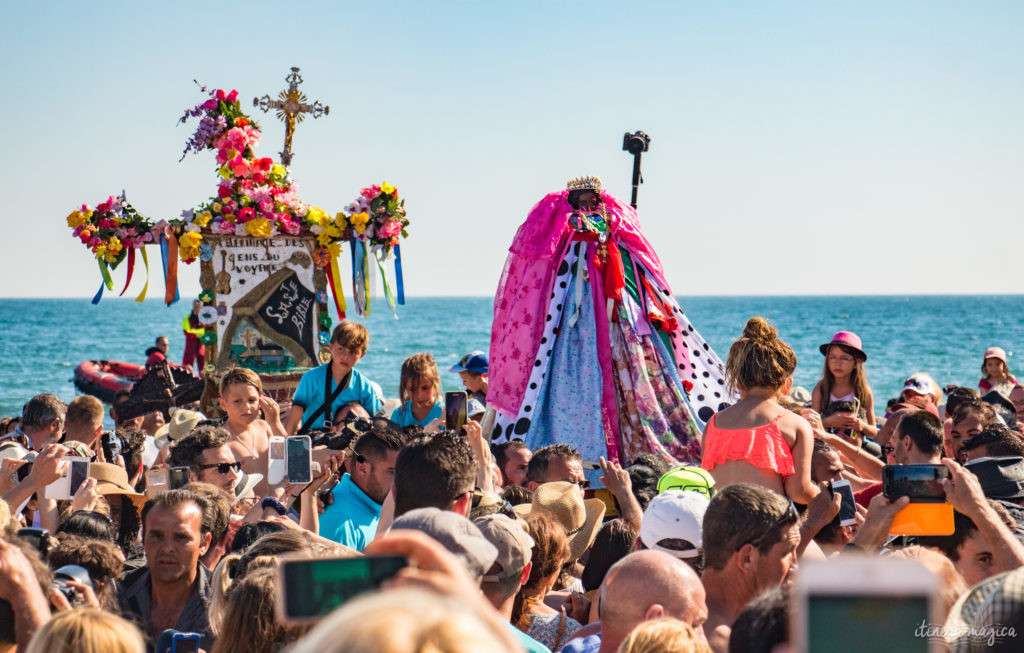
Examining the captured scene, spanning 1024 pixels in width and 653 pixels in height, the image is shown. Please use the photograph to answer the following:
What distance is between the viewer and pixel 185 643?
2824 mm

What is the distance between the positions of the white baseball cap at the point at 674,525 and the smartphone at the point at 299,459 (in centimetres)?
138

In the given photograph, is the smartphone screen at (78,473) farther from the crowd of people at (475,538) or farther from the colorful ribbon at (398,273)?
the colorful ribbon at (398,273)


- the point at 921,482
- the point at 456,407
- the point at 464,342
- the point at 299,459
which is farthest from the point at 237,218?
the point at 464,342

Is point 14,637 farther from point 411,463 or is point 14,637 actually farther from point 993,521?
point 993,521

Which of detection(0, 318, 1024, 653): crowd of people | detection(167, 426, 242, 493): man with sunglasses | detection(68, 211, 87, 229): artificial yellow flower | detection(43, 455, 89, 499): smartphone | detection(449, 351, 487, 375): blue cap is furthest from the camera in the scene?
detection(68, 211, 87, 229): artificial yellow flower

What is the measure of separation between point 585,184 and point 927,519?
451cm

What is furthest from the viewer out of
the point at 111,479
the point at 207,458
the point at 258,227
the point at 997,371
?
the point at 997,371

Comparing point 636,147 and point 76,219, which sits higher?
point 636,147

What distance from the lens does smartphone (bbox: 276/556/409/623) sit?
1.32 metres

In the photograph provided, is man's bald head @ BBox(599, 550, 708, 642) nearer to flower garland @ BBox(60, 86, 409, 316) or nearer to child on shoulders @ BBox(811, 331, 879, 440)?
child on shoulders @ BBox(811, 331, 879, 440)

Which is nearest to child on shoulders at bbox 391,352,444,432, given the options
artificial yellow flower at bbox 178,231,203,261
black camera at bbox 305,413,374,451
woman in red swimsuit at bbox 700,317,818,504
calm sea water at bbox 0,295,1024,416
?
black camera at bbox 305,413,374,451

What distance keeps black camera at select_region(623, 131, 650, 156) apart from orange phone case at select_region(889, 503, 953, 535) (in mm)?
5173

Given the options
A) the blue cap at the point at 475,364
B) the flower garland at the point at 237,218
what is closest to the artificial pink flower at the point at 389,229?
the flower garland at the point at 237,218

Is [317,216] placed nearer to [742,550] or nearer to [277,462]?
[277,462]
